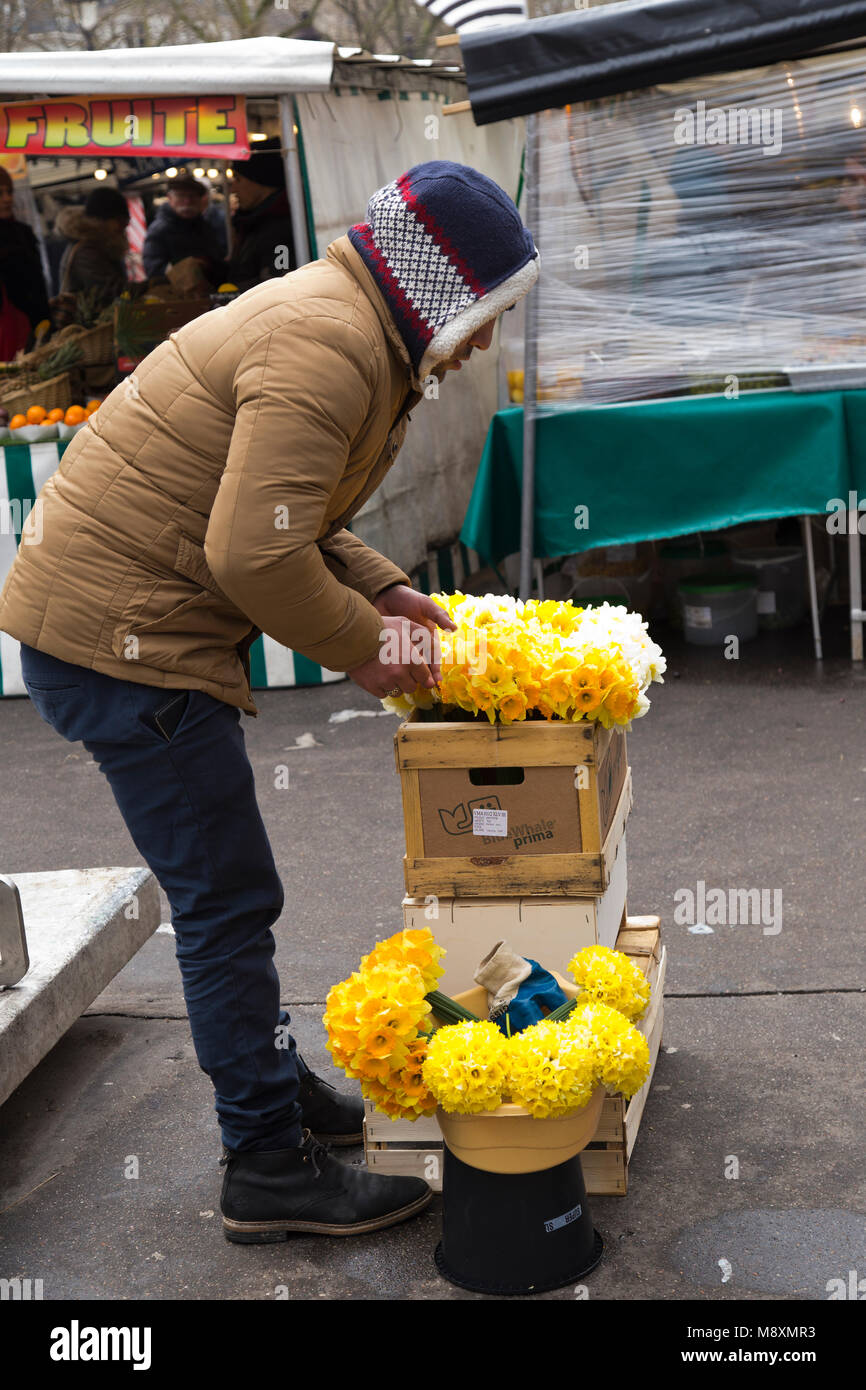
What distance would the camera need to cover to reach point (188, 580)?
8.57 feet

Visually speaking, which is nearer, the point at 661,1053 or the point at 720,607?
the point at 661,1053

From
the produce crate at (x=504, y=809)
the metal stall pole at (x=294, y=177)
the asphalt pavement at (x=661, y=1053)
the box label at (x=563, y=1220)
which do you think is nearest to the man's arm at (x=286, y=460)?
the produce crate at (x=504, y=809)

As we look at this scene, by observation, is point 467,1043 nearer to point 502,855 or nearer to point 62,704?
point 502,855

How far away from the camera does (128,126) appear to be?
6.64 metres

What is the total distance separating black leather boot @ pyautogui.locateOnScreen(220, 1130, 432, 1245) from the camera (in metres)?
2.88

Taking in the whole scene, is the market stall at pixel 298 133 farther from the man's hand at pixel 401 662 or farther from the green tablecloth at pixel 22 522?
the man's hand at pixel 401 662

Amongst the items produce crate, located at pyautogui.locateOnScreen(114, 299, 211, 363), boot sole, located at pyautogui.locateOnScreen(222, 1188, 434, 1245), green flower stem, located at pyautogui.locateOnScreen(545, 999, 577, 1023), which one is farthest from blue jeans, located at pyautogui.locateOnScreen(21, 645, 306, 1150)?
produce crate, located at pyautogui.locateOnScreen(114, 299, 211, 363)

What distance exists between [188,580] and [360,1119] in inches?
53.4

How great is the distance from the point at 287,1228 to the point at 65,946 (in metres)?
1.05

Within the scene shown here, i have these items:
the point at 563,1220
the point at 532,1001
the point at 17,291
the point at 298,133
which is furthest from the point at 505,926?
the point at 17,291

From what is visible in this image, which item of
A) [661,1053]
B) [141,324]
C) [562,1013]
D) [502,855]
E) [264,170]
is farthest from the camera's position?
[264,170]

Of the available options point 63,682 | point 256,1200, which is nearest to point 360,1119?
point 256,1200

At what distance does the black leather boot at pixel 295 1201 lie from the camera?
2877mm

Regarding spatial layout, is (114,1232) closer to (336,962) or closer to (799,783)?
(336,962)
